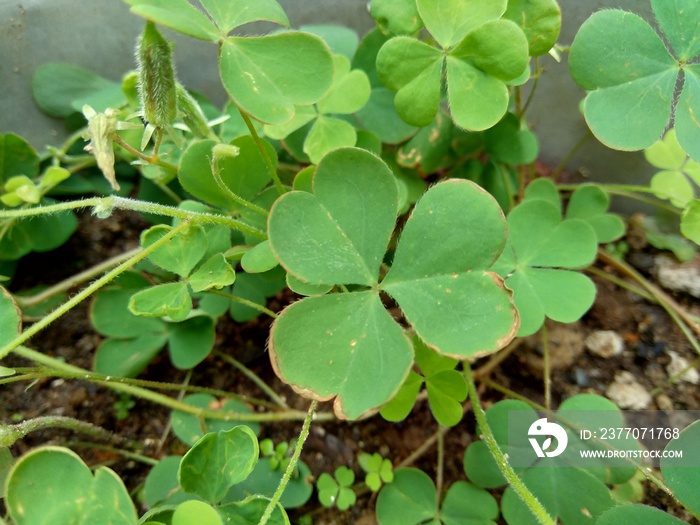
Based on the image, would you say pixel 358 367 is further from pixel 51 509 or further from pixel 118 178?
pixel 118 178

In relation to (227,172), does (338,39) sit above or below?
above

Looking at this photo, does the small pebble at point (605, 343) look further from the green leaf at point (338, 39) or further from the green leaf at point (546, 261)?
the green leaf at point (338, 39)

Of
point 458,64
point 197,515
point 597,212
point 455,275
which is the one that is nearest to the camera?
point 197,515

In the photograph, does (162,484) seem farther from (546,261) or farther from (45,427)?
(546,261)

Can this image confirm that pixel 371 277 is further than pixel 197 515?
Yes

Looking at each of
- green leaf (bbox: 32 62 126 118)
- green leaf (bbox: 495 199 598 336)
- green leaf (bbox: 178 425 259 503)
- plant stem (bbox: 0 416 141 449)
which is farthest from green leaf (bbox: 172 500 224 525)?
green leaf (bbox: 32 62 126 118)

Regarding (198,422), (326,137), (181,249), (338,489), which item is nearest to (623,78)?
(326,137)
